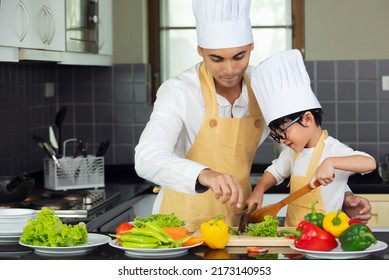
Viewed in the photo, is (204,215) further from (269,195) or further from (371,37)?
(371,37)

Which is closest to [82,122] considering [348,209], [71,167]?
[71,167]

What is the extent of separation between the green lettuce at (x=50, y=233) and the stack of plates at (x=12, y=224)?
19 cm

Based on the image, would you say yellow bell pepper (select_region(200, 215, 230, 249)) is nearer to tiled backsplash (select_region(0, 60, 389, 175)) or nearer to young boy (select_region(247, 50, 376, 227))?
young boy (select_region(247, 50, 376, 227))

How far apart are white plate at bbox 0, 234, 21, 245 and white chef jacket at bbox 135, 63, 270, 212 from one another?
0.45 metres

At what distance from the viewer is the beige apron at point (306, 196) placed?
3.07m

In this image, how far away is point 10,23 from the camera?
333cm

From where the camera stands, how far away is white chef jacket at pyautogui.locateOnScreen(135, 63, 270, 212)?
276 cm

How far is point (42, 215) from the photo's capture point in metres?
2.51

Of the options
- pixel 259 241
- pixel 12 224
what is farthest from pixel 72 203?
pixel 259 241

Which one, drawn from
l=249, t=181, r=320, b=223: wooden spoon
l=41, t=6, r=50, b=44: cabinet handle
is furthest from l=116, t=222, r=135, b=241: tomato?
l=41, t=6, r=50, b=44: cabinet handle

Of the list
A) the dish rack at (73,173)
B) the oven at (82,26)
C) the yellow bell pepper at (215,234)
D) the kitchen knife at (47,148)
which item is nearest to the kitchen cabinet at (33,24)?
the oven at (82,26)

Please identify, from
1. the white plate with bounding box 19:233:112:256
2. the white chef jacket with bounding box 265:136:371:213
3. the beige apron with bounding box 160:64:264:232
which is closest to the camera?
the white plate with bounding box 19:233:112:256

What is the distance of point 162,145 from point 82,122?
2343mm

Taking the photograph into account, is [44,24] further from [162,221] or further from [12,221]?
[162,221]
